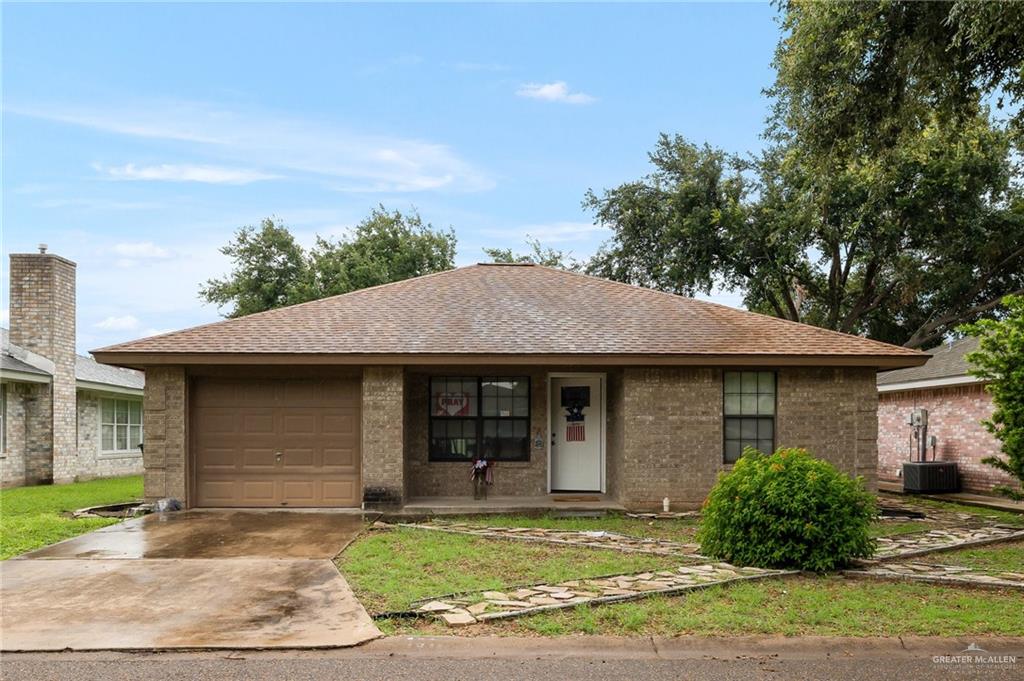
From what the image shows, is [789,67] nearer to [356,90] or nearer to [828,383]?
[828,383]

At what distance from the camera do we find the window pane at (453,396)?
14016mm

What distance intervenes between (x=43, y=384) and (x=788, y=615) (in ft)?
62.0

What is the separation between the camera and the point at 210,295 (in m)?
35.7

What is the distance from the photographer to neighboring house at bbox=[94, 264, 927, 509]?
42.2 ft

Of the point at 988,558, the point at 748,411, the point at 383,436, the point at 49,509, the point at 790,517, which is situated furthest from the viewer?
the point at 49,509

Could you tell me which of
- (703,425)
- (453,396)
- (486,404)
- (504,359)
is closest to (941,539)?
(703,425)

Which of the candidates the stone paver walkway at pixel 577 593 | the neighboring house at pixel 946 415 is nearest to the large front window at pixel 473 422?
the stone paver walkway at pixel 577 593

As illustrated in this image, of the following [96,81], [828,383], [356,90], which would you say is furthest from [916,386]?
[96,81]

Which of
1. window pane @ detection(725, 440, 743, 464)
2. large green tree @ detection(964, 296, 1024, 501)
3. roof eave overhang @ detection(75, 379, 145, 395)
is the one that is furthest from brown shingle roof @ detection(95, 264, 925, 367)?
roof eave overhang @ detection(75, 379, 145, 395)

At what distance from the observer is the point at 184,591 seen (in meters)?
7.55

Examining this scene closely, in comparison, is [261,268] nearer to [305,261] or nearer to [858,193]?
[305,261]

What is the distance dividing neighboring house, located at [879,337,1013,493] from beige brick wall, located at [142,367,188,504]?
1370 centimetres

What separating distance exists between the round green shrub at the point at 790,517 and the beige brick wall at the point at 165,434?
29.0ft

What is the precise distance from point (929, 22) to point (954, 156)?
14662 millimetres
